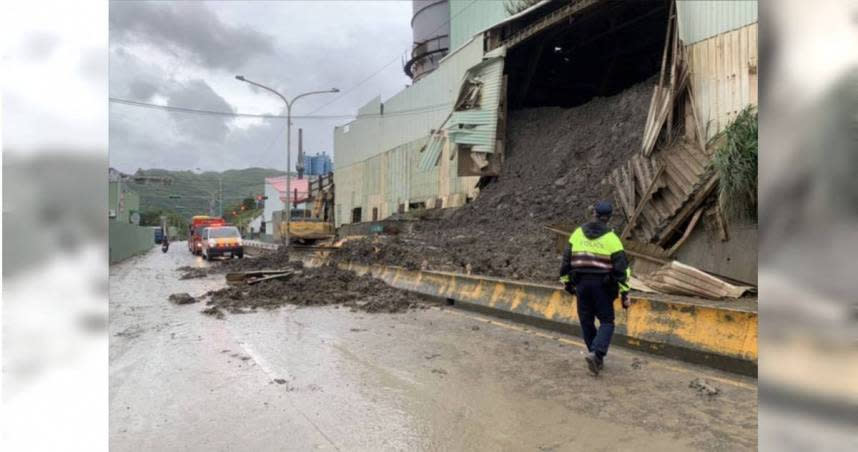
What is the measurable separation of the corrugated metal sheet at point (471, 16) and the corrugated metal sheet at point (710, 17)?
1024 centimetres

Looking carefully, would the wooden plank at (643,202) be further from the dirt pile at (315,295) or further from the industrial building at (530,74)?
the dirt pile at (315,295)

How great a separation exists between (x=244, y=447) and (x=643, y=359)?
4742 millimetres

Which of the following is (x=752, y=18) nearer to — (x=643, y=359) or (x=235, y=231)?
(x=643, y=359)

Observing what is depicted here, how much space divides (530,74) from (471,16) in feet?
19.1

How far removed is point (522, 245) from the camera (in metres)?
15.1

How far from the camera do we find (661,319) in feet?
22.8

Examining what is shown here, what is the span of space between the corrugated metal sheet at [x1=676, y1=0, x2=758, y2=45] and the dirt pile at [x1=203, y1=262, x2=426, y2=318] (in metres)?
10.9

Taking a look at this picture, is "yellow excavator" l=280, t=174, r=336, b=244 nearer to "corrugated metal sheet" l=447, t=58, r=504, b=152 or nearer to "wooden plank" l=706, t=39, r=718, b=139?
"corrugated metal sheet" l=447, t=58, r=504, b=152

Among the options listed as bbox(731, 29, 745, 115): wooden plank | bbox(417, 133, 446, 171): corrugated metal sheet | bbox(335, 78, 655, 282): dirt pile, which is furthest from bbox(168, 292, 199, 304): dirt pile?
bbox(417, 133, 446, 171): corrugated metal sheet

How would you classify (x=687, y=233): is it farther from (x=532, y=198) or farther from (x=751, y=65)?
(x=532, y=198)

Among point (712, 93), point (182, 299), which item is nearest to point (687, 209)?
point (712, 93)

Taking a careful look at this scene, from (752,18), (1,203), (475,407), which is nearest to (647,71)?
(752,18)

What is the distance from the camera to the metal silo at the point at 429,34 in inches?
1592

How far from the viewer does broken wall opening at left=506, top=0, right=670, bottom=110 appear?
812 inches
